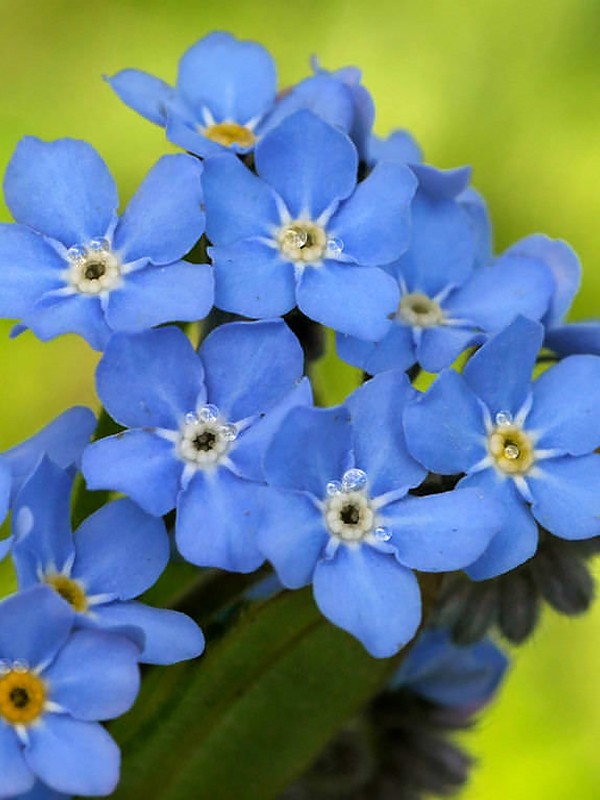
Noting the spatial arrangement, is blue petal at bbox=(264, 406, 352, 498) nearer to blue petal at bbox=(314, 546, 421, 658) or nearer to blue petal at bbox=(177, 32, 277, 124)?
blue petal at bbox=(314, 546, 421, 658)

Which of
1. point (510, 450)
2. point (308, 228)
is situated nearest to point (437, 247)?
point (308, 228)

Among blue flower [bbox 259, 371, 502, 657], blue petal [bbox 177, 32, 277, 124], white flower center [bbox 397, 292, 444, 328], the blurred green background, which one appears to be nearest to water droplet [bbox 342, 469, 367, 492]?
blue flower [bbox 259, 371, 502, 657]

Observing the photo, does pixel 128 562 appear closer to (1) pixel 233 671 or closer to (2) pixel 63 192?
(1) pixel 233 671

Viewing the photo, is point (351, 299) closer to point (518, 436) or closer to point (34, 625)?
point (518, 436)

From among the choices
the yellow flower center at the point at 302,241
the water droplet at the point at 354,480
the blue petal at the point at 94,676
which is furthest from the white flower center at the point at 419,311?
the blue petal at the point at 94,676

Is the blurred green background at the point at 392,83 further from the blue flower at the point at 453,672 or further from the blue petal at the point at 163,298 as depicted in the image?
the blue petal at the point at 163,298

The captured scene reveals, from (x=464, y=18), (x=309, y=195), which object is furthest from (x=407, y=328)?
(x=464, y=18)

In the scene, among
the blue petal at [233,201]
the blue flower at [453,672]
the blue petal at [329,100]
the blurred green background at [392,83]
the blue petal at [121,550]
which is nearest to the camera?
the blue petal at [121,550]
